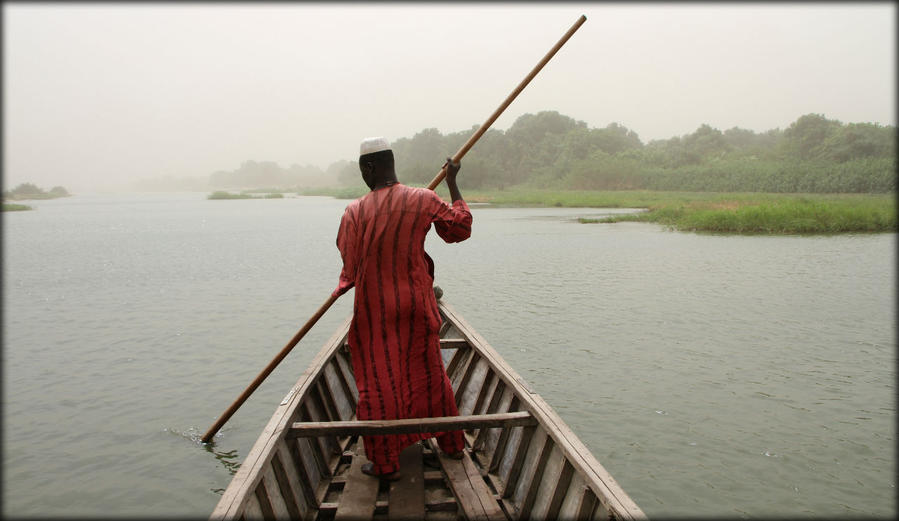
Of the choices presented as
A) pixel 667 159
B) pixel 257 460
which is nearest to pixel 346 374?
pixel 257 460

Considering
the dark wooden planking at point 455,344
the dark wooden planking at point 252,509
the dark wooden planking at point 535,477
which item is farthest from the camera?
the dark wooden planking at point 455,344

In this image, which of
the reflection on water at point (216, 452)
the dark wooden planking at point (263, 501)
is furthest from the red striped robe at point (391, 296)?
the reflection on water at point (216, 452)

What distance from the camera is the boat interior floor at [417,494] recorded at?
239 centimetres

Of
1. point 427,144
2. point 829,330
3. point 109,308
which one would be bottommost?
point 829,330

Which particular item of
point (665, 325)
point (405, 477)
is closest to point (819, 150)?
point (665, 325)

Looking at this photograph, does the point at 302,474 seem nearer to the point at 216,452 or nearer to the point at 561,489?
the point at 561,489

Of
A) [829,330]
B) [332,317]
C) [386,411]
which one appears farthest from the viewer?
[332,317]

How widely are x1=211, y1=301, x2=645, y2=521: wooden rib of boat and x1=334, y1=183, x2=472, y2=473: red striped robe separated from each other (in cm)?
15

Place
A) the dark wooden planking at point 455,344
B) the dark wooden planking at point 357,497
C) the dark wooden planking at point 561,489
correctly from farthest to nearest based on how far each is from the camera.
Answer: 1. the dark wooden planking at point 455,344
2. the dark wooden planking at point 357,497
3. the dark wooden planking at point 561,489

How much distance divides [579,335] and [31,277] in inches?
407

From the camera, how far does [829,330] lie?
21.8 ft

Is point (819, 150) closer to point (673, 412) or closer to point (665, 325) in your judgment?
point (665, 325)

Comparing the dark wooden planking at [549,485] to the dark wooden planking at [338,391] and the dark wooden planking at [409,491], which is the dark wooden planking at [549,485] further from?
the dark wooden planking at [338,391]

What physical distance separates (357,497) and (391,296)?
83 cm
